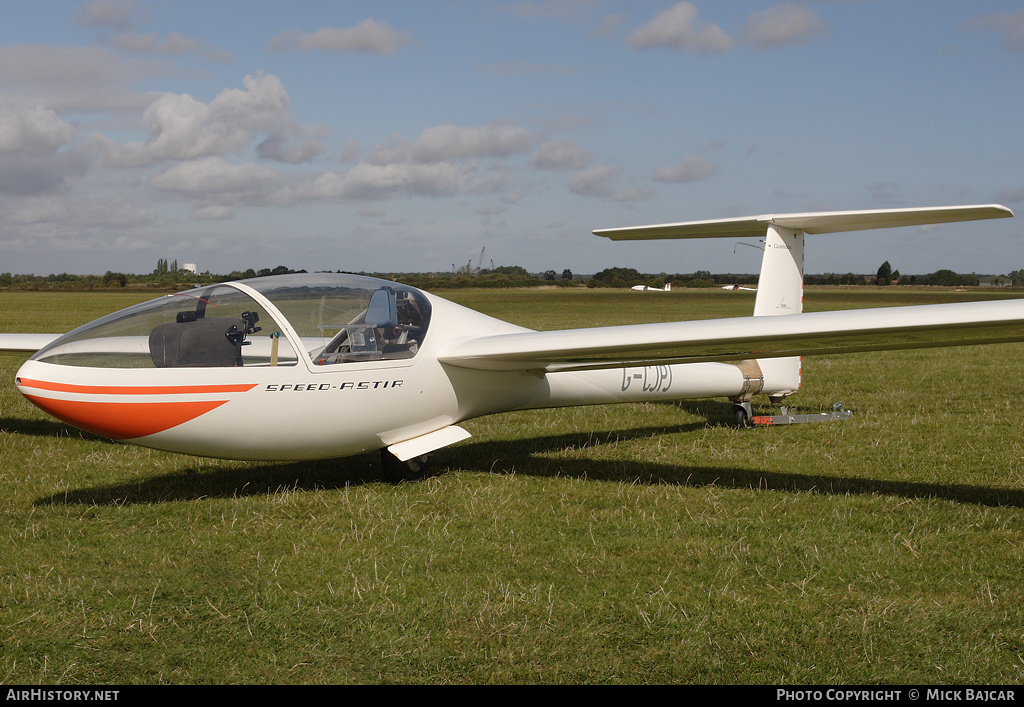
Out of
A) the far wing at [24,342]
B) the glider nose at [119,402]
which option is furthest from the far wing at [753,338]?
the far wing at [24,342]

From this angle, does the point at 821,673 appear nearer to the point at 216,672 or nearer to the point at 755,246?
the point at 216,672

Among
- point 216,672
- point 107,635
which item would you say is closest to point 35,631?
point 107,635

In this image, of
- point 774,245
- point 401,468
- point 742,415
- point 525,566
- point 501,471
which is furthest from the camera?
point 742,415

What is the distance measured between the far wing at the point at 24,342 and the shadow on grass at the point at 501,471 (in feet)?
11.8

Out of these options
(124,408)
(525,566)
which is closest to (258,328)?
(124,408)

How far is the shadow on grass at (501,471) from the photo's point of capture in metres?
7.12

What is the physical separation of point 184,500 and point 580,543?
3633 millimetres

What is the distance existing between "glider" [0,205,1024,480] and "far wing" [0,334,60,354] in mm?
4510

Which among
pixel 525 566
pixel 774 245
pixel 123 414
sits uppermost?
pixel 774 245

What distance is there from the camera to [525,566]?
534 cm

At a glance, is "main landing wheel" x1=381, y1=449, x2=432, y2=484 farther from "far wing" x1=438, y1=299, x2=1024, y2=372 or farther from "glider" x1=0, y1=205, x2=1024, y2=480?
"far wing" x1=438, y1=299, x2=1024, y2=372

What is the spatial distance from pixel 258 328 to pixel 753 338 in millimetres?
4125

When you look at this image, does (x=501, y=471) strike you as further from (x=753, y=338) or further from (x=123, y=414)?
(x=123, y=414)

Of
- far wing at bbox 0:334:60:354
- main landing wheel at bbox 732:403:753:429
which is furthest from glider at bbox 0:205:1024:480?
far wing at bbox 0:334:60:354
